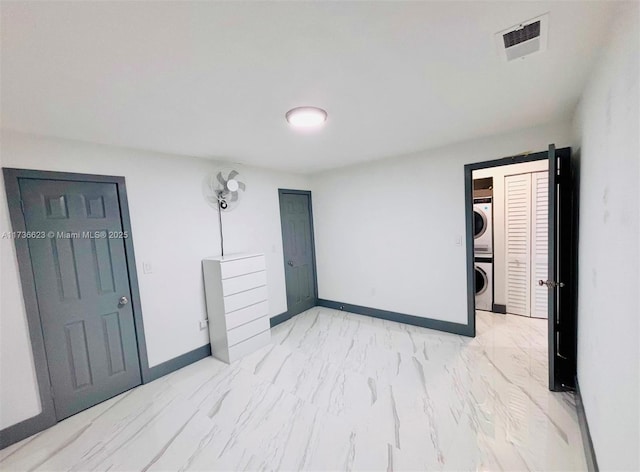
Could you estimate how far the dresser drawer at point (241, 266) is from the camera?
2666 mm

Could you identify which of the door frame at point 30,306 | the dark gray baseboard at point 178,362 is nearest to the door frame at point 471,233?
the dark gray baseboard at point 178,362

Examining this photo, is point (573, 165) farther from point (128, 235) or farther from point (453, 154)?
point (128, 235)

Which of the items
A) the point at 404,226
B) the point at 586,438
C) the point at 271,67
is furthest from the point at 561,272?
the point at 271,67

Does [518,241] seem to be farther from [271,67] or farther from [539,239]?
[271,67]

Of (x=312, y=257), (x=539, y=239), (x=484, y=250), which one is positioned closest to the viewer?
(x=539, y=239)

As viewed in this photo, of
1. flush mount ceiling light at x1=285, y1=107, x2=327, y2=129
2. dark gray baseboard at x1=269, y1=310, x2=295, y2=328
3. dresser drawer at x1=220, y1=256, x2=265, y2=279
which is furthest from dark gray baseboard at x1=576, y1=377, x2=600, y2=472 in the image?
dark gray baseboard at x1=269, y1=310, x2=295, y2=328

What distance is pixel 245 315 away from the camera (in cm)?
285

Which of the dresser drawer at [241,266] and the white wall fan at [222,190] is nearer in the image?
the dresser drawer at [241,266]

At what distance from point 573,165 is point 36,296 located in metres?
4.28

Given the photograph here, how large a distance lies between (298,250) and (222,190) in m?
1.52

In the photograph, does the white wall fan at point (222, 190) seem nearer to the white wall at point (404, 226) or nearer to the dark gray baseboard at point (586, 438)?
the white wall at point (404, 226)

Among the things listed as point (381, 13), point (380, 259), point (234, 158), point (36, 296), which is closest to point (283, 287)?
point (380, 259)

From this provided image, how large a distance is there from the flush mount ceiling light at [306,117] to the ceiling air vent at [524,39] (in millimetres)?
1014

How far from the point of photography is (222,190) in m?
2.96
